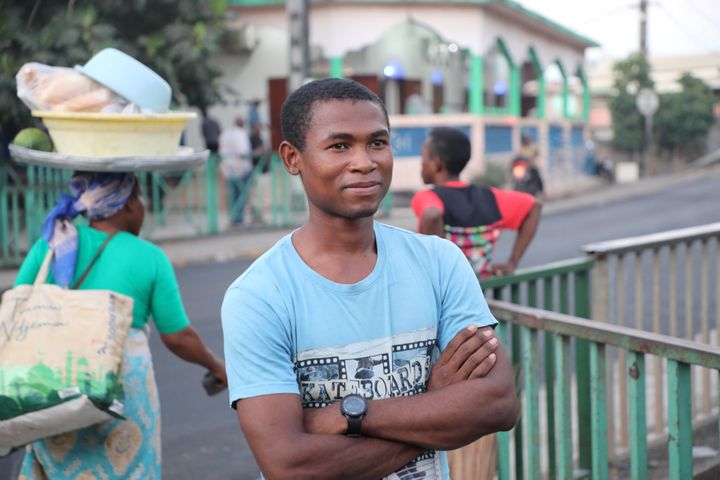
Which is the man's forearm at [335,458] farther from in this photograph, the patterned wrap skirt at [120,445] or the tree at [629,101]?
the tree at [629,101]

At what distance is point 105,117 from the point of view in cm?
343

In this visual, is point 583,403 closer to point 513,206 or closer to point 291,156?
point 513,206

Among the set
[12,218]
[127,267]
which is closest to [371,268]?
[127,267]

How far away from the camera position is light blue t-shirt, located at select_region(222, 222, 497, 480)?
6.73ft

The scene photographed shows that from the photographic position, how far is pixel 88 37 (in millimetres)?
15047

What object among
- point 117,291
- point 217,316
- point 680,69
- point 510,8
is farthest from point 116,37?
point 680,69

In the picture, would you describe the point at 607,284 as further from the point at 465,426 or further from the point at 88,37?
the point at 88,37

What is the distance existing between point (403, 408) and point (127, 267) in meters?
1.60

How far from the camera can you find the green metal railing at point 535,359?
12.1 ft

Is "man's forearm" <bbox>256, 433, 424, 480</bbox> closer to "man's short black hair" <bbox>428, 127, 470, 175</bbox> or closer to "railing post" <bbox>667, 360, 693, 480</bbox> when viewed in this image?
"railing post" <bbox>667, 360, 693, 480</bbox>

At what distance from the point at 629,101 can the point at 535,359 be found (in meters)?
33.7

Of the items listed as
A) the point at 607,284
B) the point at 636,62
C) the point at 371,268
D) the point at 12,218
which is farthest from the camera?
the point at 636,62

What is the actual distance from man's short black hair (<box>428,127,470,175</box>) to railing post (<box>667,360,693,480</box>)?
7.51 ft

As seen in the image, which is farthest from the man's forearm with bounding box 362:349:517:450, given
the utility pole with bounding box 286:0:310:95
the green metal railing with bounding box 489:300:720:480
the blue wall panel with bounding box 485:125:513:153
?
the blue wall panel with bounding box 485:125:513:153
